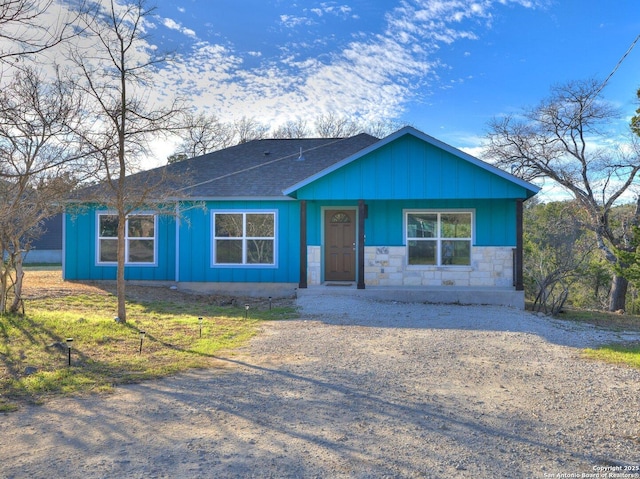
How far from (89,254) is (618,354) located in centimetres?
1352

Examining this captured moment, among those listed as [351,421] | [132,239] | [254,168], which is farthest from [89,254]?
[351,421]

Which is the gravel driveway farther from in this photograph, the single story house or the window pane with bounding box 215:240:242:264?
the window pane with bounding box 215:240:242:264

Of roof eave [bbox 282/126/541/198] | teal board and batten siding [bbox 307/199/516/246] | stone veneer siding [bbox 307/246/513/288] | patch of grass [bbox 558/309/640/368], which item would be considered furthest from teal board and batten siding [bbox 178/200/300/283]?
patch of grass [bbox 558/309/640/368]

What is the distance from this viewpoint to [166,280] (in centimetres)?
1423

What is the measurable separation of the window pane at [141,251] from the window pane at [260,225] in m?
3.05

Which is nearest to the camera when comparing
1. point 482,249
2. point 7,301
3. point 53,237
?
point 7,301

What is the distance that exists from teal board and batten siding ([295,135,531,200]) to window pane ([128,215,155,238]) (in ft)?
16.0

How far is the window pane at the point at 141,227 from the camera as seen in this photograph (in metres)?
14.3

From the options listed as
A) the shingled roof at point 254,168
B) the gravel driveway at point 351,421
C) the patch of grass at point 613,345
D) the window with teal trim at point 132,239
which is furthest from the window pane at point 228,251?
the patch of grass at point 613,345

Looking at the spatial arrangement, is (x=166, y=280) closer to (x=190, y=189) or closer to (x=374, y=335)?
(x=190, y=189)

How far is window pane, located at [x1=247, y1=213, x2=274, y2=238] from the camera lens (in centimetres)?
1381

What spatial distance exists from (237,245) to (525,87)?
45.2ft

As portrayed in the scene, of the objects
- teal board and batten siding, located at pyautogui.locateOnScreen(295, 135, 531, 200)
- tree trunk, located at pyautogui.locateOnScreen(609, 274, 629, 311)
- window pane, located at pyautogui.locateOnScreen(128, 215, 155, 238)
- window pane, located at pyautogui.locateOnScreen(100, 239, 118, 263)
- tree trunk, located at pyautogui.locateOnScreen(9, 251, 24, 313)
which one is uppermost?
teal board and batten siding, located at pyautogui.locateOnScreen(295, 135, 531, 200)

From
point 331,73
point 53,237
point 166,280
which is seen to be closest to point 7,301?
point 166,280
